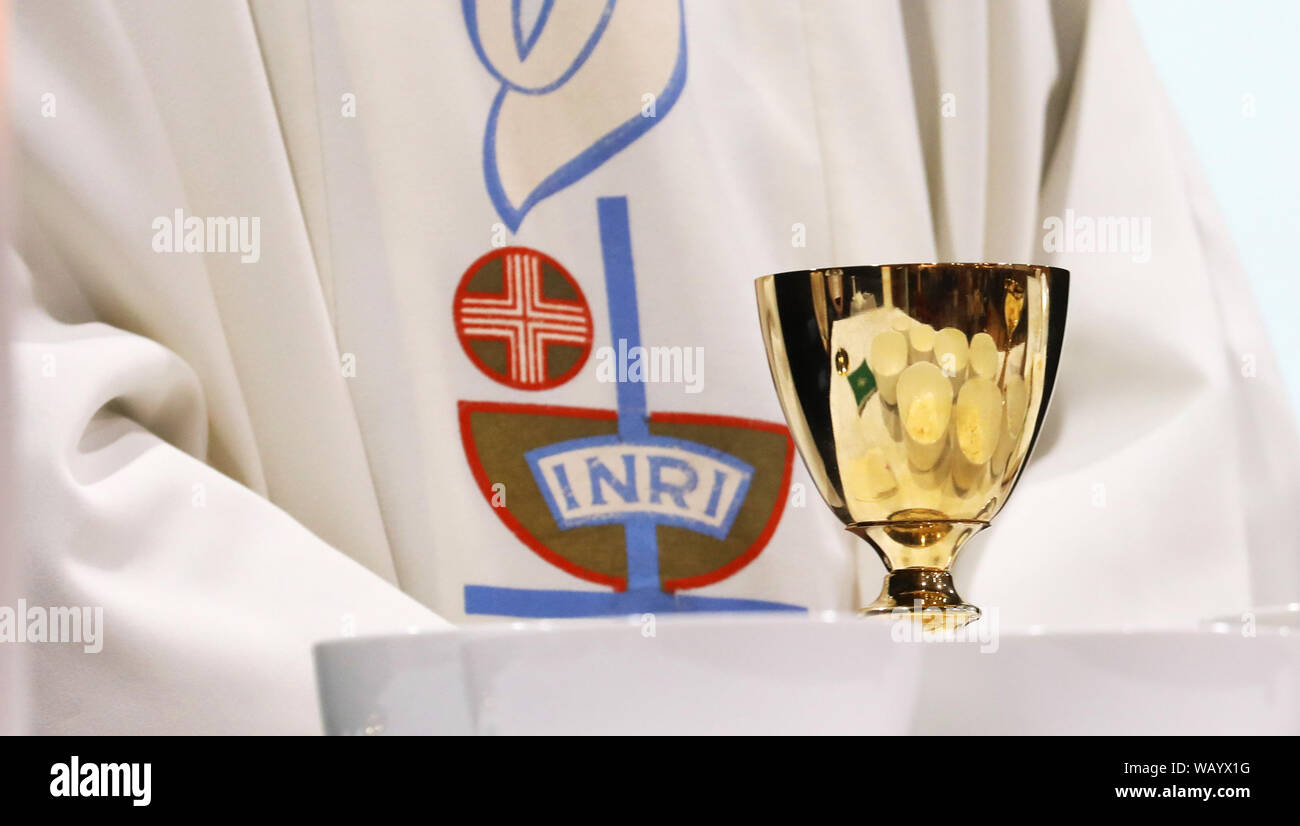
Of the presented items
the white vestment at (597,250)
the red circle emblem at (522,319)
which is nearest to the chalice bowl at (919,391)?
the white vestment at (597,250)

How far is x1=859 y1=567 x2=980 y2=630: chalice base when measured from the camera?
426mm

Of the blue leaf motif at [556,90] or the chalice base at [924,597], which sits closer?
the chalice base at [924,597]

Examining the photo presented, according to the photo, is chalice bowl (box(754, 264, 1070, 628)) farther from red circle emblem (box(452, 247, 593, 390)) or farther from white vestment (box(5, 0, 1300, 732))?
red circle emblem (box(452, 247, 593, 390))

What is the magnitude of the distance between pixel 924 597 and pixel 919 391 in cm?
6

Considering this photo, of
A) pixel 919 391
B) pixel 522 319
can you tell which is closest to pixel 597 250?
pixel 522 319

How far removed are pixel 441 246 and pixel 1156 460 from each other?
0.42m

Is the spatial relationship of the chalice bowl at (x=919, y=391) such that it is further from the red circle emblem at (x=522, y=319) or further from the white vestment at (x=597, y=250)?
the red circle emblem at (x=522, y=319)

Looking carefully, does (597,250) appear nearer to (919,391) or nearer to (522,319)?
(522,319)

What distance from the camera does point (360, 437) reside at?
79 cm

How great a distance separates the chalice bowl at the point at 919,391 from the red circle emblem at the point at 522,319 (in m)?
0.38

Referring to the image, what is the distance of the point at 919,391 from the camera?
0.44 meters

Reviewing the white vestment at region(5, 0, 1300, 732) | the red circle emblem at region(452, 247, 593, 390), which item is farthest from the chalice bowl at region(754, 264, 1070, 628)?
the red circle emblem at region(452, 247, 593, 390)

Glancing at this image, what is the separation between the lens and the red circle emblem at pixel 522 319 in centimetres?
82
